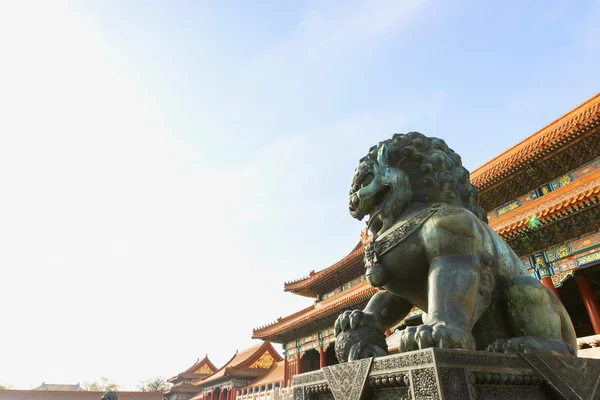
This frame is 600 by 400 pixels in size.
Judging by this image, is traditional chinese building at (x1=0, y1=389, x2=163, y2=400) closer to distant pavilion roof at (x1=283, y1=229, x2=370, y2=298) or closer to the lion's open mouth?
distant pavilion roof at (x1=283, y1=229, x2=370, y2=298)

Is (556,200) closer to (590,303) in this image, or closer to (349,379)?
(590,303)

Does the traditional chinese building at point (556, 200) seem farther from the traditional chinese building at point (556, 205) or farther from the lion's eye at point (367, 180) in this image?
the lion's eye at point (367, 180)

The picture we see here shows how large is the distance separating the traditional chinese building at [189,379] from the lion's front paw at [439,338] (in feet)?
125

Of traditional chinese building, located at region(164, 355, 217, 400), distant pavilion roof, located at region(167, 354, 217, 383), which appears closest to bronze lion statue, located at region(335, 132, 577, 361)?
traditional chinese building, located at region(164, 355, 217, 400)

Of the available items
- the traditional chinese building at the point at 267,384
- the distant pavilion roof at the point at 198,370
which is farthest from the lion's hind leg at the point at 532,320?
the distant pavilion roof at the point at 198,370

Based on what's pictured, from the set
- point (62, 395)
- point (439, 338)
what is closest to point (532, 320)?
point (439, 338)

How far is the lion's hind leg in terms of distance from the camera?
159 cm

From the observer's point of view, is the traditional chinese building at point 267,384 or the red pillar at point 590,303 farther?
the traditional chinese building at point 267,384

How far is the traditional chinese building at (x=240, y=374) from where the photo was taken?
83.6ft

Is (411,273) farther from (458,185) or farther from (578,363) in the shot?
(578,363)

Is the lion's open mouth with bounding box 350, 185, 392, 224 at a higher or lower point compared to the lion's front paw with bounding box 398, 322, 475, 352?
higher

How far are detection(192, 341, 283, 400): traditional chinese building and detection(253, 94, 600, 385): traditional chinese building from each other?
13338 millimetres

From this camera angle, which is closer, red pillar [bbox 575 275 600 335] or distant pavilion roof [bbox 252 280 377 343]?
red pillar [bbox 575 275 600 335]

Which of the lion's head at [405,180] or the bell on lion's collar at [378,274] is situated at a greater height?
the lion's head at [405,180]
